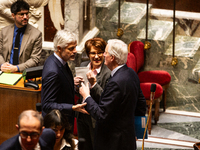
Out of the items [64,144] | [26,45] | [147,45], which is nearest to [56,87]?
[64,144]

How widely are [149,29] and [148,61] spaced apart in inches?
20.7

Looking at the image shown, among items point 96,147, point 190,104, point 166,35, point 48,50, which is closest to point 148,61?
point 166,35

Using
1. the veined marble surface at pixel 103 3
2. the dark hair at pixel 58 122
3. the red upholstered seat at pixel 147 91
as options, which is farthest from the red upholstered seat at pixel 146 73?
the dark hair at pixel 58 122

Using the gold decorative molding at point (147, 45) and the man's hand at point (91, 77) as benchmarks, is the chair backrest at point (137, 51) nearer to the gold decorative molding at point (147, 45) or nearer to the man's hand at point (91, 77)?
the gold decorative molding at point (147, 45)

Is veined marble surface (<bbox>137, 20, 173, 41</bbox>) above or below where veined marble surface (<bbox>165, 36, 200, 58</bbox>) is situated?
above

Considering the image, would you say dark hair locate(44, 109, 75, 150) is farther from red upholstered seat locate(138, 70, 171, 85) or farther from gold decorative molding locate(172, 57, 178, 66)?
gold decorative molding locate(172, 57, 178, 66)

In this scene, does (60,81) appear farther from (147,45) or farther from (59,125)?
(147,45)

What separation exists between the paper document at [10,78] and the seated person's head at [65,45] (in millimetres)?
998

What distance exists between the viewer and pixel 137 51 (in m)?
5.25

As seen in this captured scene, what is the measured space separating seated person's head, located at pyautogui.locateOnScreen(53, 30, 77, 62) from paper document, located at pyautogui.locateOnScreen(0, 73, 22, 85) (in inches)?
39.3

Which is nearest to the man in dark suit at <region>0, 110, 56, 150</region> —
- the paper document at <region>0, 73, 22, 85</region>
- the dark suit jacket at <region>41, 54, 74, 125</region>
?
the dark suit jacket at <region>41, 54, 74, 125</region>

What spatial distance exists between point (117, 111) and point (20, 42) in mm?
2075

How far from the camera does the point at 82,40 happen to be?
5145 millimetres

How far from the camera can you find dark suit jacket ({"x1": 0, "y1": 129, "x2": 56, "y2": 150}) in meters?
1.54
